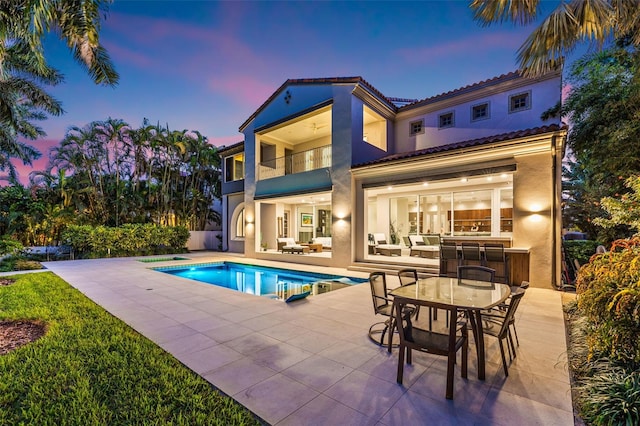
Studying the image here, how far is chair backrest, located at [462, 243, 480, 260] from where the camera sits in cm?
845

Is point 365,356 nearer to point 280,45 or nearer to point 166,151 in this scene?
point 280,45

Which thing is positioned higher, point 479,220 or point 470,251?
point 479,220

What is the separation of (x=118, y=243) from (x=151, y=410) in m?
17.4

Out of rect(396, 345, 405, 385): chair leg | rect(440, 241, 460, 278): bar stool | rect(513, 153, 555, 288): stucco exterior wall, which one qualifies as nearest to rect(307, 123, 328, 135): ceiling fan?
rect(440, 241, 460, 278): bar stool

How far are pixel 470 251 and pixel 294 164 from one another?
1194cm

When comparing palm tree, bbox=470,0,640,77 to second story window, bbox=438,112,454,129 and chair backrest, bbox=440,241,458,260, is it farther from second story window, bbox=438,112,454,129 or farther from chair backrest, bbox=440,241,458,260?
second story window, bbox=438,112,454,129

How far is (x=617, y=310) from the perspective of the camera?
9.46 ft

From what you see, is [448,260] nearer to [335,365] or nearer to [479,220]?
[479,220]

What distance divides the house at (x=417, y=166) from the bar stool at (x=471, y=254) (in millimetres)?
889

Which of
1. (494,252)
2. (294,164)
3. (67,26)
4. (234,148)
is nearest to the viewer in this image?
(67,26)

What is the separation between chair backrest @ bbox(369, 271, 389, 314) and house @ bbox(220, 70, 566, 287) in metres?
5.83

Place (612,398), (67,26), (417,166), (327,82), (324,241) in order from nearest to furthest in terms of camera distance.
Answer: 1. (612,398)
2. (67,26)
3. (417,166)
4. (327,82)
5. (324,241)

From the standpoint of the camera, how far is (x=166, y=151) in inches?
788

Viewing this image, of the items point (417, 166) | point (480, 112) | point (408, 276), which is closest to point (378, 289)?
point (408, 276)
